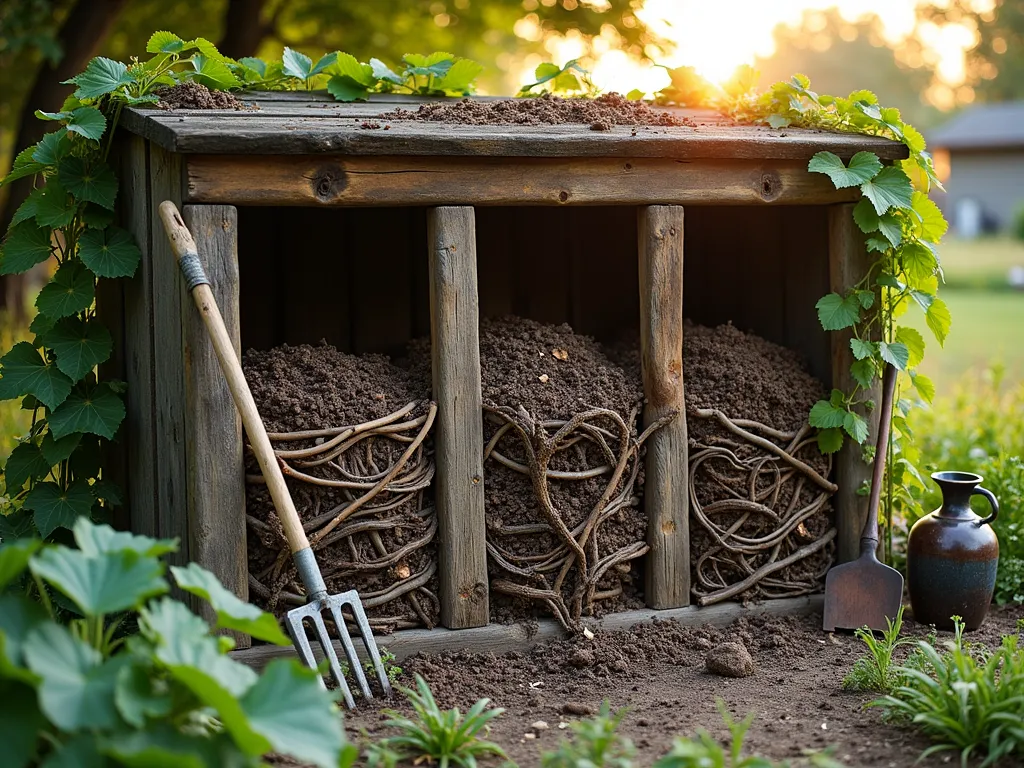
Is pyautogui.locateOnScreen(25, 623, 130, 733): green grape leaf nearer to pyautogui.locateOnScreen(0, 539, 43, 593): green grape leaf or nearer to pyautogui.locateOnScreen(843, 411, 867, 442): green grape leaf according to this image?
pyautogui.locateOnScreen(0, 539, 43, 593): green grape leaf

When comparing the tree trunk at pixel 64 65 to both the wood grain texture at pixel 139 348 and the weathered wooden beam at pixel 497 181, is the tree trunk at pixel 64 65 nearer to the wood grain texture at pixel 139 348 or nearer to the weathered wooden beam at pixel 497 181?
the wood grain texture at pixel 139 348

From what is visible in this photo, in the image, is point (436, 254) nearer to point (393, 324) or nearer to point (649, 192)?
point (649, 192)

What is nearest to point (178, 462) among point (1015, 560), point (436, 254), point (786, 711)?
point (436, 254)

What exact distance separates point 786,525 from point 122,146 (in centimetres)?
267

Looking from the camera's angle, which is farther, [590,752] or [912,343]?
[912,343]

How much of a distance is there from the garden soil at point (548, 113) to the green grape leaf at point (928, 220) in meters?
0.87

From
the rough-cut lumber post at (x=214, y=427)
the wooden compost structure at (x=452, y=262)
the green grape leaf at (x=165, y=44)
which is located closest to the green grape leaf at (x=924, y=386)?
the wooden compost structure at (x=452, y=262)

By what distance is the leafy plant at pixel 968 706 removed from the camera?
113 inches

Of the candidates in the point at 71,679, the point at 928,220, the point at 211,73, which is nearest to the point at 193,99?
the point at 211,73

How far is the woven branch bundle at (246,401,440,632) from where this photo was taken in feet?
11.6

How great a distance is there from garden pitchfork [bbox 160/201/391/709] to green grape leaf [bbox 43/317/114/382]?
2.07ft

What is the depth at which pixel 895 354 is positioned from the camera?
13.6ft

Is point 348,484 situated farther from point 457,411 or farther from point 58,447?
point 58,447

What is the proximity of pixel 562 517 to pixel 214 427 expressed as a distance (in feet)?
3.88
